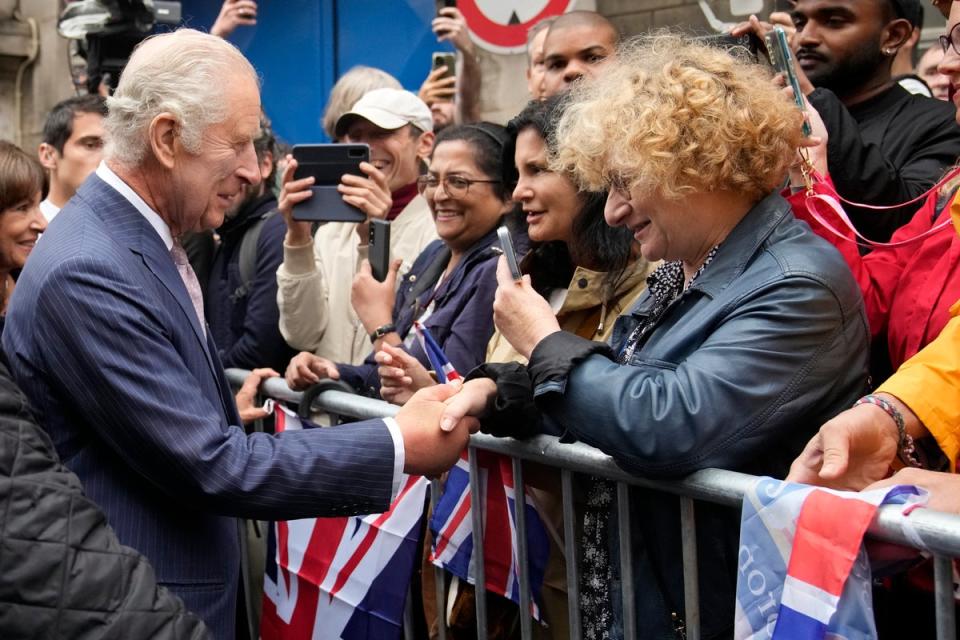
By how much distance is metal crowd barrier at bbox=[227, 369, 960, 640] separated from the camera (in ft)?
6.53

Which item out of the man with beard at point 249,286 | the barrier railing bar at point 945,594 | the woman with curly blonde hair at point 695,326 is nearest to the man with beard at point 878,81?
the woman with curly blonde hair at point 695,326

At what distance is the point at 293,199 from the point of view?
14.4ft

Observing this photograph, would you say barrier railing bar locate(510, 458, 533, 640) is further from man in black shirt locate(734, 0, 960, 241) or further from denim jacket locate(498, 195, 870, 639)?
man in black shirt locate(734, 0, 960, 241)

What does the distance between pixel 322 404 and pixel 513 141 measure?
101 centimetres

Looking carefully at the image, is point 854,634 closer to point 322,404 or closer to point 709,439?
point 709,439

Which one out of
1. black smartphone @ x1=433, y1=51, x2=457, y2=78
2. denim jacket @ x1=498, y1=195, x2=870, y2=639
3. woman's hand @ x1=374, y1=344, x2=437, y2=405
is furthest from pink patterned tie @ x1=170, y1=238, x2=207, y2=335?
black smartphone @ x1=433, y1=51, x2=457, y2=78

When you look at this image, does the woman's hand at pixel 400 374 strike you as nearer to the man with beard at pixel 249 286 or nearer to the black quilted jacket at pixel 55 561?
the man with beard at pixel 249 286

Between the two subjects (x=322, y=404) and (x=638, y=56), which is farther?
(x=322, y=404)

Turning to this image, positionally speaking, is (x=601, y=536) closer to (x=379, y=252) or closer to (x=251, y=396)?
(x=379, y=252)

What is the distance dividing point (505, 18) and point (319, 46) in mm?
3215

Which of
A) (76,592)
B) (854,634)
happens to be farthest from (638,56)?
(76,592)

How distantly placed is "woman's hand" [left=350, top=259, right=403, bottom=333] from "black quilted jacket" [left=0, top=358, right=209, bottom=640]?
2.13m

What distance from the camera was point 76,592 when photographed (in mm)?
1781

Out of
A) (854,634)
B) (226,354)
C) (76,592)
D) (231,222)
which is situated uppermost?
(76,592)
